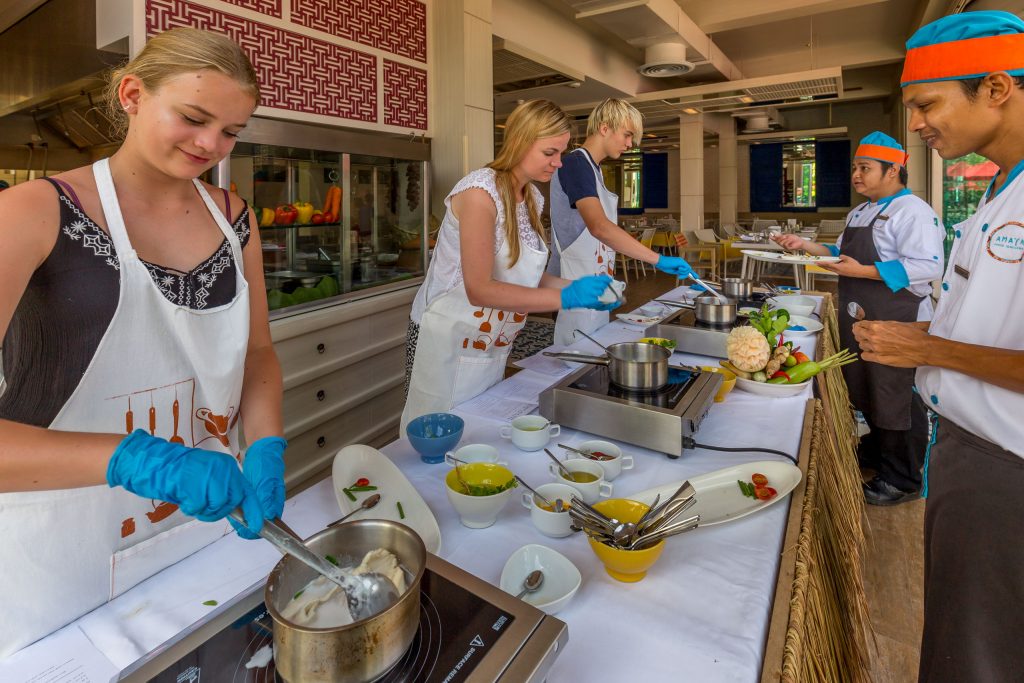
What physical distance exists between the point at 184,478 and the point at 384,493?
1.49 feet

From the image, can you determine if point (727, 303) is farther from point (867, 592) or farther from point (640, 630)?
point (640, 630)

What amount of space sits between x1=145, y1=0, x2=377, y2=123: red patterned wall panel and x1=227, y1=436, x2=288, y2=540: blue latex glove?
7.26 feet

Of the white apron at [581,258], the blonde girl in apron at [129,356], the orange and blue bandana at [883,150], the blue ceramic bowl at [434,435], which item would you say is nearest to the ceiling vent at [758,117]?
the orange and blue bandana at [883,150]

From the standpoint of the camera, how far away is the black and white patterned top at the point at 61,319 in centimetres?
84

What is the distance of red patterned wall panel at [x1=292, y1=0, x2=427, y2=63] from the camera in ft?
9.53

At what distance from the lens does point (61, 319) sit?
85cm

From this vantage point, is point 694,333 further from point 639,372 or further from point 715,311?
point 639,372

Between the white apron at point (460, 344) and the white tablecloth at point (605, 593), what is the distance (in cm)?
75

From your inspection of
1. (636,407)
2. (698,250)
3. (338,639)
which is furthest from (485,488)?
(698,250)

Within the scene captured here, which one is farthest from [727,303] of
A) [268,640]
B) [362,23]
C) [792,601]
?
[362,23]

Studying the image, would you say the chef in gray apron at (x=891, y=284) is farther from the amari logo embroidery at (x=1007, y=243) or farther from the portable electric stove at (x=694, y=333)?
the amari logo embroidery at (x=1007, y=243)

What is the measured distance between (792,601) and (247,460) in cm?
82

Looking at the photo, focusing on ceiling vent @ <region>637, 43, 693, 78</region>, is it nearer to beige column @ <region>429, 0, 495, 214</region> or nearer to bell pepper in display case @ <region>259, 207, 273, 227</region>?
beige column @ <region>429, 0, 495, 214</region>

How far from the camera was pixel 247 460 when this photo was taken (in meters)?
0.85
